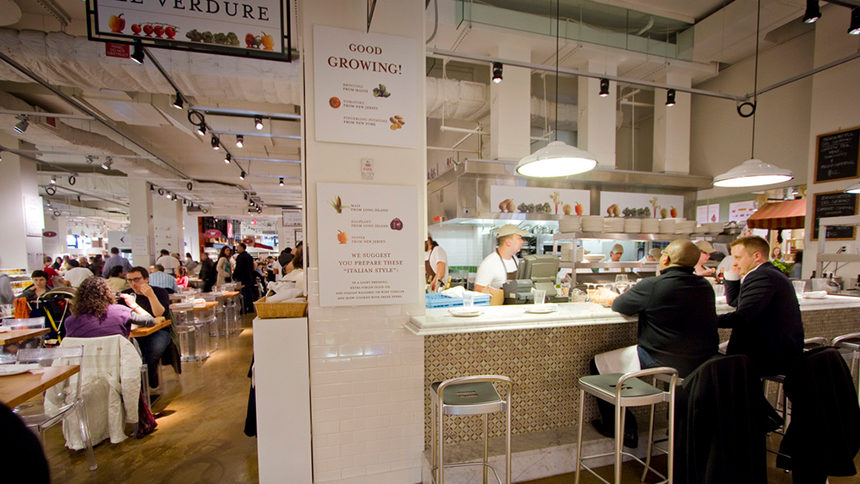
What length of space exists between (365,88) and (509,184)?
12.4ft

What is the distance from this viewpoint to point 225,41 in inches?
86.7

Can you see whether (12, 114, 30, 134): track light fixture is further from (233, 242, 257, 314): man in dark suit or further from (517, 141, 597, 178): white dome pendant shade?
(517, 141, 597, 178): white dome pendant shade

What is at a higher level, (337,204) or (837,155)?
(837,155)

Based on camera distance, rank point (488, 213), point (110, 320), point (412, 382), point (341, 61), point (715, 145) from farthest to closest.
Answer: point (715, 145) → point (488, 213) → point (110, 320) → point (412, 382) → point (341, 61)

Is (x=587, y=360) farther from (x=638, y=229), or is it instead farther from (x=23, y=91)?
(x=23, y=91)

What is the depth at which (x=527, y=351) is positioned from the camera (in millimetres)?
2748

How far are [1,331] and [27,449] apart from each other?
4853 mm

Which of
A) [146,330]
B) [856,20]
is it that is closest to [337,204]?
[146,330]

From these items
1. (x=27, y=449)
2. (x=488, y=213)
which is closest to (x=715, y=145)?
(x=488, y=213)

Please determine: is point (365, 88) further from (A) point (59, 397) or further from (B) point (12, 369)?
(A) point (59, 397)

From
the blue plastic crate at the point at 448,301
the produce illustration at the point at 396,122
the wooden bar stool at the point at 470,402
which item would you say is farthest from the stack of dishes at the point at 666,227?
the produce illustration at the point at 396,122

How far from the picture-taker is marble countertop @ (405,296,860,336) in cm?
245

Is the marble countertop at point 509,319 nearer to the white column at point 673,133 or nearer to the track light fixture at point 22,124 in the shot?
the white column at point 673,133

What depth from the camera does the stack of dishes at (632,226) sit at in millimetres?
5621
